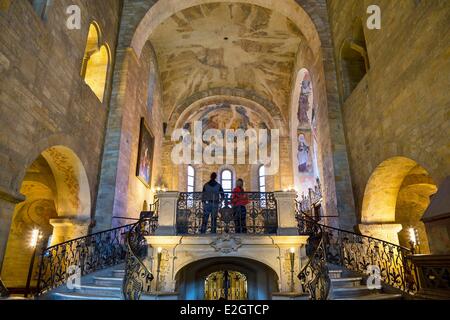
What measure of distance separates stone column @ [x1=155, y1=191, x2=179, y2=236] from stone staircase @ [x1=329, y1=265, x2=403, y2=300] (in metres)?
3.68

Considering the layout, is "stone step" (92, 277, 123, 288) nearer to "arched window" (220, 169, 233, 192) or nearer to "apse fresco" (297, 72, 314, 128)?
"apse fresco" (297, 72, 314, 128)

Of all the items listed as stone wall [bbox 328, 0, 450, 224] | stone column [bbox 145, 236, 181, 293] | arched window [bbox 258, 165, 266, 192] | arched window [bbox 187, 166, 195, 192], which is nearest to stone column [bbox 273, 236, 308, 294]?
stone column [bbox 145, 236, 181, 293]

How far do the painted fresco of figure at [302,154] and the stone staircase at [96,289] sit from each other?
39.6 ft

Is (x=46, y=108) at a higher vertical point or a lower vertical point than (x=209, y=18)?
lower

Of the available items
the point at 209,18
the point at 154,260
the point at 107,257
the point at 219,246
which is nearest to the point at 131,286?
the point at 154,260

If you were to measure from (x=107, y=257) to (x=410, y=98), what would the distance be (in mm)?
8185

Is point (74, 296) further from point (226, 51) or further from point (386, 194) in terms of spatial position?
point (226, 51)

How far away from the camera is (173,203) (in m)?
7.42

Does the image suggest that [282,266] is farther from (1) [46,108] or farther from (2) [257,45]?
(2) [257,45]

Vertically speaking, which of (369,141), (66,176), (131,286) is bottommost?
(131,286)

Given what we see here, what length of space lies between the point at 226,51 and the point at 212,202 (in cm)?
1047

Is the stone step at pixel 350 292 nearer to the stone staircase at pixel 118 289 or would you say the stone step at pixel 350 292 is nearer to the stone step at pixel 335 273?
the stone staircase at pixel 118 289

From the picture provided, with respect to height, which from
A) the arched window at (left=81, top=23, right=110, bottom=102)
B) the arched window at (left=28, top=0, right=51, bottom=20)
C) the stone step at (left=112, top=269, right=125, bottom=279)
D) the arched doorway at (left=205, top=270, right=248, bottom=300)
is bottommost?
the arched doorway at (left=205, top=270, right=248, bottom=300)

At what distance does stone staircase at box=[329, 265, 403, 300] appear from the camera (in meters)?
5.74
